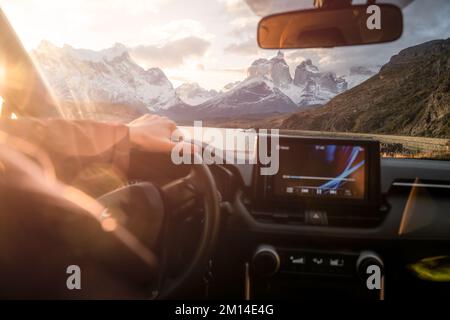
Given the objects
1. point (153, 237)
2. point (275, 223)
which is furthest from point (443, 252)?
point (153, 237)

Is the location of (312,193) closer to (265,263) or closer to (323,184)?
(323,184)

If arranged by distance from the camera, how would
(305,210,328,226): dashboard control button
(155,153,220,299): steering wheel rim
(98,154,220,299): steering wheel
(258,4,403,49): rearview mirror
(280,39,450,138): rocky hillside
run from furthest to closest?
(280,39,450,138): rocky hillside → (305,210,328,226): dashboard control button → (258,4,403,49): rearview mirror → (155,153,220,299): steering wheel rim → (98,154,220,299): steering wheel

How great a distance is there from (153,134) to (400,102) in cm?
233

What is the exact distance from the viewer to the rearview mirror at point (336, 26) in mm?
3191

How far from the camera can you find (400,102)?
13.4 ft

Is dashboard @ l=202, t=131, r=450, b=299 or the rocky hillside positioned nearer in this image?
dashboard @ l=202, t=131, r=450, b=299

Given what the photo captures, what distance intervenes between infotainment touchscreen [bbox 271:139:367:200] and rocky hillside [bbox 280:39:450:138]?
0.33 meters

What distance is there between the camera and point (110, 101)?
134 inches

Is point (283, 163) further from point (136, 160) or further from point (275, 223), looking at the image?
point (136, 160)

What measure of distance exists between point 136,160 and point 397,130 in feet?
7.03

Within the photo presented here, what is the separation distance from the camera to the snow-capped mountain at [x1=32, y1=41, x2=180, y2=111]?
11.4ft

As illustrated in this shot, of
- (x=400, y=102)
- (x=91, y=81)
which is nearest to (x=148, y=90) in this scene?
(x=91, y=81)

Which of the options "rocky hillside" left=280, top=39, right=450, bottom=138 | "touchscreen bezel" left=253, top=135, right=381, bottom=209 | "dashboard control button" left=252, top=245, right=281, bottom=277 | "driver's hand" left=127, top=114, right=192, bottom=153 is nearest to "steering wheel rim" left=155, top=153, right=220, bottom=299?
"driver's hand" left=127, top=114, right=192, bottom=153

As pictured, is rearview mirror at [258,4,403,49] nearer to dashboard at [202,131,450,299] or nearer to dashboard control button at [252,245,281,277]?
dashboard at [202,131,450,299]
